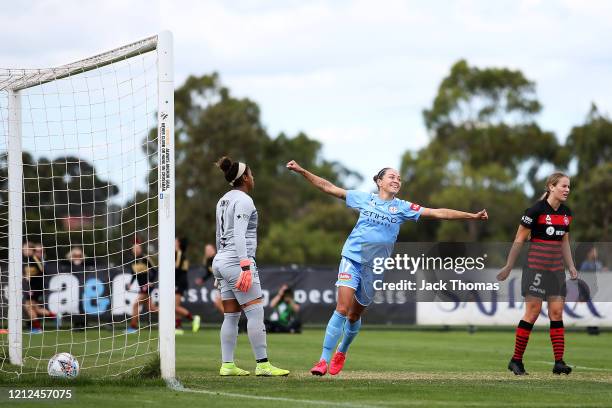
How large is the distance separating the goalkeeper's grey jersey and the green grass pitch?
136 centimetres

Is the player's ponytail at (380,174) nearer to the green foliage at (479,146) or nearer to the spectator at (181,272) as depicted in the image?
the spectator at (181,272)

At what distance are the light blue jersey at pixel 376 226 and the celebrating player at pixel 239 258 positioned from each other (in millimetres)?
1098

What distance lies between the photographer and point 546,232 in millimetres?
12273

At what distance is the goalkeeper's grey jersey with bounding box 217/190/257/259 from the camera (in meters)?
11.0

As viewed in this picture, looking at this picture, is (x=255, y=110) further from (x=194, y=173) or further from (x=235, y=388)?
(x=235, y=388)

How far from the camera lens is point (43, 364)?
12898mm

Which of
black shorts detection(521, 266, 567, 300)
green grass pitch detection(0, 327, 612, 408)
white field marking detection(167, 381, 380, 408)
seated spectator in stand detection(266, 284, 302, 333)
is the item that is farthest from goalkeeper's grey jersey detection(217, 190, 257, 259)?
seated spectator in stand detection(266, 284, 302, 333)

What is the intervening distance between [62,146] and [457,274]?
5.35 meters

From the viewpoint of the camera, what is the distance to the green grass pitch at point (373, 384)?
8977 millimetres

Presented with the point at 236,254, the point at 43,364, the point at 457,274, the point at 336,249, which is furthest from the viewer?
the point at 336,249

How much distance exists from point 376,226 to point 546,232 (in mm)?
2258

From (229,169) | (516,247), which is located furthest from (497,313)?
(229,169)

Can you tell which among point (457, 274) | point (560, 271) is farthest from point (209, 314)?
point (560, 271)

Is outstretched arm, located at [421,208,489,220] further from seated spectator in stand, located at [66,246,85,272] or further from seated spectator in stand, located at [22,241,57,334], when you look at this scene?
seated spectator in stand, located at [66,246,85,272]
